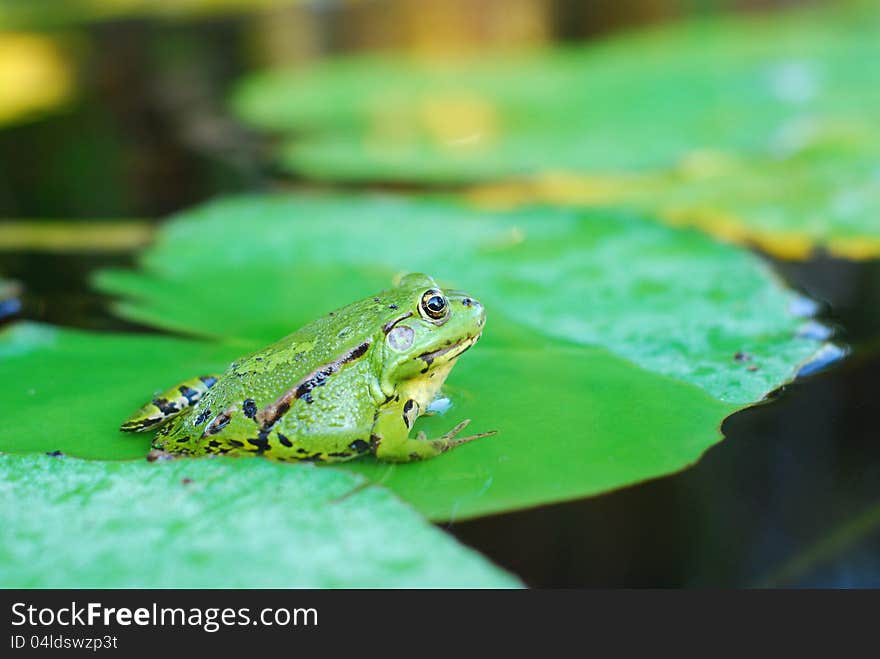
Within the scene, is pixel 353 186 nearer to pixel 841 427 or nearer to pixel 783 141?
pixel 783 141

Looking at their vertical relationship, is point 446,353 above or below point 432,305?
below

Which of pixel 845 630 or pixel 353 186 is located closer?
pixel 845 630

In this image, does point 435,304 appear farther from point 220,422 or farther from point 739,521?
point 739,521

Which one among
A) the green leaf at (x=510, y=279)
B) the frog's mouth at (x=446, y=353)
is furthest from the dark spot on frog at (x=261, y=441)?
the green leaf at (x=510, y=279)

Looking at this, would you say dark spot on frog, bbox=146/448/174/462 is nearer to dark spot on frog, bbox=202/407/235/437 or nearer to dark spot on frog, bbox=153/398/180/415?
dark spot on frog, bbox=202/407/235/437

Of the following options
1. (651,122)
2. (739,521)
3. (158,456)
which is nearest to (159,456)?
(158,456)

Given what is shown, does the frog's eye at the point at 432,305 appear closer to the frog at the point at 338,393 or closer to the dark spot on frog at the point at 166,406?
the frog at the point at 338,393

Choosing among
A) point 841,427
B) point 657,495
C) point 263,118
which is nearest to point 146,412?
point 657,495

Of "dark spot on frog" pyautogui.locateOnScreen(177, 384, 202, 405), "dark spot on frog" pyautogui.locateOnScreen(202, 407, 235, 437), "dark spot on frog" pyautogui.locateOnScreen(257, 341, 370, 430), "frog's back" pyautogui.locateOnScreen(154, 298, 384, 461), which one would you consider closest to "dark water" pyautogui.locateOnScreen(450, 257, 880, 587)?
"frog's back" pyautogui.locateOnScreen(154, 298, 384, 461)
